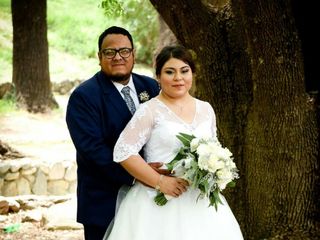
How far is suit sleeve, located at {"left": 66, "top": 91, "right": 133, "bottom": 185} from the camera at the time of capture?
3.25 meters

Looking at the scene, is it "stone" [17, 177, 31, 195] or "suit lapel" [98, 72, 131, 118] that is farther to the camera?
"stone" [17, 177, 31, 195]

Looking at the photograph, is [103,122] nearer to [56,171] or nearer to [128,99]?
[128,99]

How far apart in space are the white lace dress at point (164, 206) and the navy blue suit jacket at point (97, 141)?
A: 0.16m

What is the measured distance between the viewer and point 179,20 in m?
4.58

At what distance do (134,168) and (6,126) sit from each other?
27.5ft

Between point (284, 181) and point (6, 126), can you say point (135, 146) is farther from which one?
point (6, 126)

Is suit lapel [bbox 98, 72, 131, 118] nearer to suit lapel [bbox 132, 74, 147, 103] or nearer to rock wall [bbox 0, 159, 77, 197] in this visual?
suit lapel [bbox 132, 74, 147, 103]

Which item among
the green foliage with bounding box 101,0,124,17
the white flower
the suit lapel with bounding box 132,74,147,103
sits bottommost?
the white flower

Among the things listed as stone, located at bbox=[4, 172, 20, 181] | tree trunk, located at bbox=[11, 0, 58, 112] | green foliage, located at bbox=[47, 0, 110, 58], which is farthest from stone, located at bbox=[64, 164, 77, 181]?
green foliage, located at bbox=[47, 0, 110, 58]

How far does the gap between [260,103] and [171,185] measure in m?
1.48

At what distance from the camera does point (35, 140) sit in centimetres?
1035

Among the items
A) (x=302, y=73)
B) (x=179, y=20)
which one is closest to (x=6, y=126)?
(x=179, y=20)

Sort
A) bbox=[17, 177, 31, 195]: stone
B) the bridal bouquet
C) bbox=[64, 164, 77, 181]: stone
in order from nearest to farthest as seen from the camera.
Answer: the bridal bouquet, bbox=[17, 177, 31, 195]: stone, bbox=[64, 164, 77, 181]: stone

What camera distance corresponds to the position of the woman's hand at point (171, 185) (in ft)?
10.2
